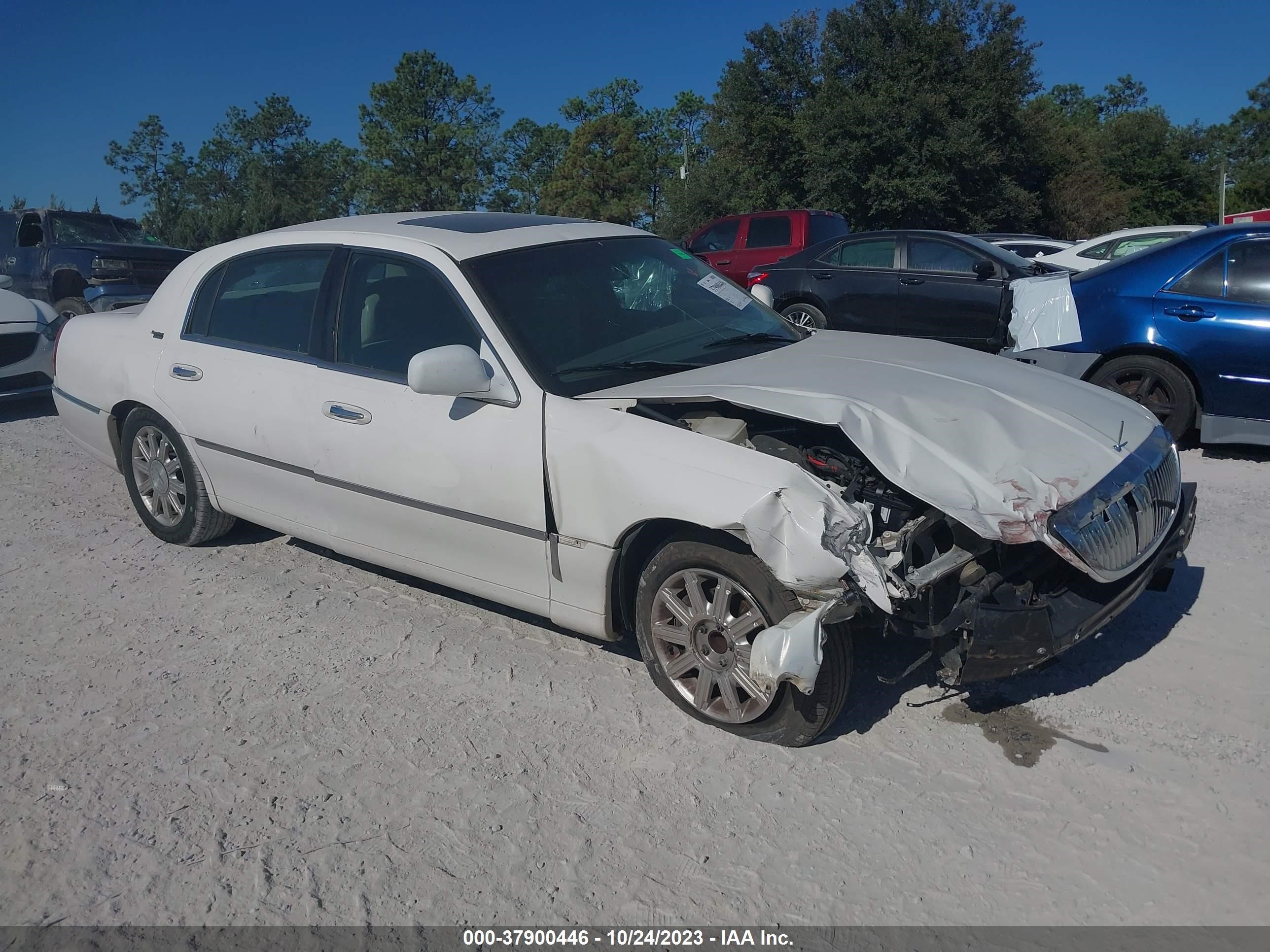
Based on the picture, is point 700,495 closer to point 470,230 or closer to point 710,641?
point 710,641

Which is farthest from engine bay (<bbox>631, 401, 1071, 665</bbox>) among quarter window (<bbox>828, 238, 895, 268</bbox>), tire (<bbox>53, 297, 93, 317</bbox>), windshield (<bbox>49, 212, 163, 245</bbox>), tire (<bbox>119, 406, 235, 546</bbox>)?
windshield (<bbox>49, 212, 163, 245</bbox>)

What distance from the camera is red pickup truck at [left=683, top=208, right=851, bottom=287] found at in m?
13.8

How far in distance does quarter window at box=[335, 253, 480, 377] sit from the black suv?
30.6ft

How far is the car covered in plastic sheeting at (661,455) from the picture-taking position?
3.10m

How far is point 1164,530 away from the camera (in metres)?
3.58

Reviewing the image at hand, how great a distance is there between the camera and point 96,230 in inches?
554

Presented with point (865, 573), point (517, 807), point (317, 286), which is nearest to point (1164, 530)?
point (865, 573)

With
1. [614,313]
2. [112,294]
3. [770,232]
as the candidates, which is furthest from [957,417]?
[112,294]

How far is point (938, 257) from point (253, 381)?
8.05 metres

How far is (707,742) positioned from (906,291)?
816 centimetres

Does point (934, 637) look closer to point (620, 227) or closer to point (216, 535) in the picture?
point (620, 227)

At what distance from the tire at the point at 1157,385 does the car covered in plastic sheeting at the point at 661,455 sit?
2857 mm

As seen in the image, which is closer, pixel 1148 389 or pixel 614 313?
pixel 614 313

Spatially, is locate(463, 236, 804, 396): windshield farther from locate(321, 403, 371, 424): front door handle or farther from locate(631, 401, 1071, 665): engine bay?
locate(321, 403, 371, 424): front door handle
